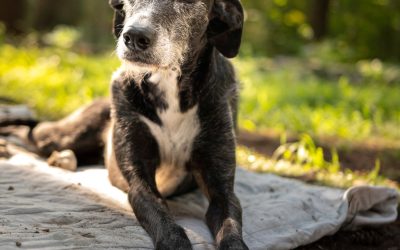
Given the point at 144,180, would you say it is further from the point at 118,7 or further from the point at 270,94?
the point at 270,94

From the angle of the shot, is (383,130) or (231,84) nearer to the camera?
(231,84)

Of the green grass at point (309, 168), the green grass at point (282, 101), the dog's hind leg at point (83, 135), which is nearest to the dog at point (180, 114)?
the dog's hind leg at point (83, 135)

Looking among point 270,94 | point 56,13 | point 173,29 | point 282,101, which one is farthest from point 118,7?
point 56,13

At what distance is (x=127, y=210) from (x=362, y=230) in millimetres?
1634

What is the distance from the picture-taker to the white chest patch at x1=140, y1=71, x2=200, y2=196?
3.68 metres

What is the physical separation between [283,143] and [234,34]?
2563 mm

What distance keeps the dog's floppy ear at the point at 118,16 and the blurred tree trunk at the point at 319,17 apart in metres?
15.4

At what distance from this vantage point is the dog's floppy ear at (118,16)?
385 cm

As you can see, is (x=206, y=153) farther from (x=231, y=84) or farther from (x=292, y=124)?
(x=292, y=124)

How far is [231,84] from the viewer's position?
4.13m

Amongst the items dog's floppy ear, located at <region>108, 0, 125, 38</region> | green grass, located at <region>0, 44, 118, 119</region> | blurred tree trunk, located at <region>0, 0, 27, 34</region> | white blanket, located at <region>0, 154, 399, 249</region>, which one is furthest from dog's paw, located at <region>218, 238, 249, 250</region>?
blurred tree trunk, located at <region>0, 0, 27, 34</region>

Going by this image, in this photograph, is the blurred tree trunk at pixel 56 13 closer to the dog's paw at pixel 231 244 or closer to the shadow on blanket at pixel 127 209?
the shadow on blanket at pixel 127 209

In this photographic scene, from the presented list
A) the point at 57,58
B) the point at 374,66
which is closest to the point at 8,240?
the point at 57,58

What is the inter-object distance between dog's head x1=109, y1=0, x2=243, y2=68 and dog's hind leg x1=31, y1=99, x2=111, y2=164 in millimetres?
941
